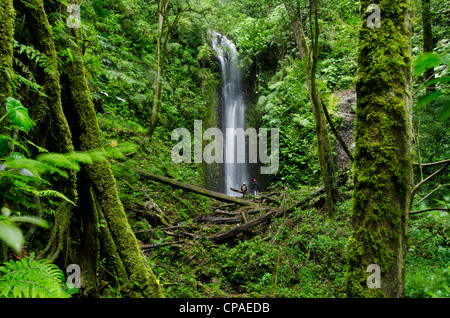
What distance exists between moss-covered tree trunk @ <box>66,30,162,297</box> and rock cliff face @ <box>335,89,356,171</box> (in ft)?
30.2

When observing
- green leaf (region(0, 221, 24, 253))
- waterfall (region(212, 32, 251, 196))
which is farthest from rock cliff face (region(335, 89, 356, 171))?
green leaf (region(0, 221, 24, 253))

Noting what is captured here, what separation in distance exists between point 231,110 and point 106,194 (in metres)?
14.1

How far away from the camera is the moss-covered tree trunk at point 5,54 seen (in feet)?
5.24

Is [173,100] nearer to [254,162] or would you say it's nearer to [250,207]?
[254,162]

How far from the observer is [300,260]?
211 inches

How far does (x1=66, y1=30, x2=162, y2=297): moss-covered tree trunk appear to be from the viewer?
8.18ft

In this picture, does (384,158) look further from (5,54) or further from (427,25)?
(427,25)

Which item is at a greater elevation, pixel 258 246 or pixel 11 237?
pixel 11 237

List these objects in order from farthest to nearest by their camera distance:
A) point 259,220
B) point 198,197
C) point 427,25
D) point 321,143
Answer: point 198,197
point 259,220
point 427,25
point 321,143

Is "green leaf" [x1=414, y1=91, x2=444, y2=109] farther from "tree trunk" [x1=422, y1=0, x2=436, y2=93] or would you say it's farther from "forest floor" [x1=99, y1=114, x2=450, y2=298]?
"tree trunk" [x1=422, y1=0, x2=436, y2=93]

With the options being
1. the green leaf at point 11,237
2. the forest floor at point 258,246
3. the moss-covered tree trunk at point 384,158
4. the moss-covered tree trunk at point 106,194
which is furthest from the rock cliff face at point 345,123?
the green leaf at point 11,237

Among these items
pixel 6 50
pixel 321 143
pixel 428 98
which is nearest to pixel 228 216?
pixel 321 143

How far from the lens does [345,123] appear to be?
35.1 feet

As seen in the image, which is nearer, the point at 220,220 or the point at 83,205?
the point at 83,205
